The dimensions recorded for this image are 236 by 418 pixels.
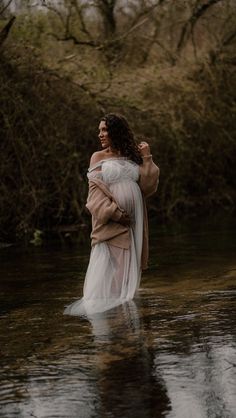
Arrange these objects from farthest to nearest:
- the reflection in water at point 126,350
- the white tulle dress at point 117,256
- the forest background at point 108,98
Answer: the forest background at point 108,98 < the white tulle dress at point 117,256 < the reflection in water at point 126,350

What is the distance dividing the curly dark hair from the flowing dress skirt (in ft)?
0.88

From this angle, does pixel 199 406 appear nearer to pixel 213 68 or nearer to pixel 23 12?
pixel 23 12

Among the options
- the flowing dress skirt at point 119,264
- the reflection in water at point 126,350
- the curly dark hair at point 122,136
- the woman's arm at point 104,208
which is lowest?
the reflection in water at point 126,350

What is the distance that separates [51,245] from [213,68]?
10.2 meters

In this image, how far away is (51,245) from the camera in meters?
17.0

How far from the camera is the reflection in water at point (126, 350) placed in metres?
5.76

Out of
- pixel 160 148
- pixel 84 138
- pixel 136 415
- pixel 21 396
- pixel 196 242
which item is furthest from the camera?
pixel 160 148

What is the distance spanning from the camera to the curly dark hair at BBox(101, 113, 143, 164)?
9.42 metres

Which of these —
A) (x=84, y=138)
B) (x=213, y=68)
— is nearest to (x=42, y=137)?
(x=84, y=138)

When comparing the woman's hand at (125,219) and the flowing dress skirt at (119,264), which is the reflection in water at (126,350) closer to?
the flowing dress skirt at (119,264)

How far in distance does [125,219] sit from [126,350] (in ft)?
8.26

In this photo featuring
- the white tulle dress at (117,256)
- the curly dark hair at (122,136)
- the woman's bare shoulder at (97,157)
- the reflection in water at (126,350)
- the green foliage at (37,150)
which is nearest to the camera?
the reflection in water at (126,350)

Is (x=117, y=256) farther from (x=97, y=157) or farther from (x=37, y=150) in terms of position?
(x=37, y=150)

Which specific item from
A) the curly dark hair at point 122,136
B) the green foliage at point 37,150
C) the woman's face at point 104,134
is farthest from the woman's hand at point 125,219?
the green foliage at point 37,150
